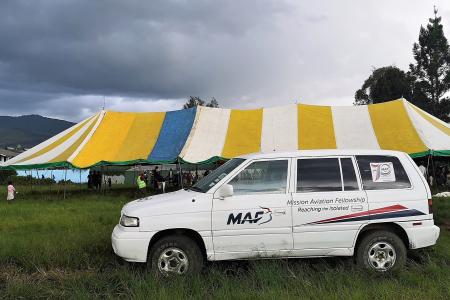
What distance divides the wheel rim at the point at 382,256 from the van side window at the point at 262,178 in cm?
154

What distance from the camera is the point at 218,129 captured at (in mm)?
20234

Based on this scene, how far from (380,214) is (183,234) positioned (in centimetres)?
280

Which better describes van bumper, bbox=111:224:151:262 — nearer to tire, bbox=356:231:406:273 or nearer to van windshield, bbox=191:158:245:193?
van windshield, bbox=191:158:245:193

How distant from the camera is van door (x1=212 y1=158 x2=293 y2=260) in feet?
21.0

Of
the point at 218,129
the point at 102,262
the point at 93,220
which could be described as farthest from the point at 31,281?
the point at 218,129

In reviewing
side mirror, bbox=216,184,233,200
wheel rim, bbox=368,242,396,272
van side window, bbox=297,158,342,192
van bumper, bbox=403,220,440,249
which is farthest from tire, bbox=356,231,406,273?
side mirror, bbox=216,184,233,200

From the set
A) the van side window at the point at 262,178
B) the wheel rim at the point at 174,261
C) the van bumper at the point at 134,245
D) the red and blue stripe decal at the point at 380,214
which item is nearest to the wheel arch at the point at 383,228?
the red and blue stripe decal at the point at 380,214

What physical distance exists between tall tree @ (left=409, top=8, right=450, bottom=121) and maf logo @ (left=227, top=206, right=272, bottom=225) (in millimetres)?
51052

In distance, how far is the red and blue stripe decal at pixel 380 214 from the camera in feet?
21.5

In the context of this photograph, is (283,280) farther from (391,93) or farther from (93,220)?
(391,93)

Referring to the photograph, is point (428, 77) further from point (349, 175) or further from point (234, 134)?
point (349, 175)

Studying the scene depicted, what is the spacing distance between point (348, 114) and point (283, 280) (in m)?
15.2

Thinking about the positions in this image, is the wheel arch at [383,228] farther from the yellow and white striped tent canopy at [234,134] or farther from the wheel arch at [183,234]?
the yellow and white striped tent canopy at [234,134]

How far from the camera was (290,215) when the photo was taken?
6.48 m
